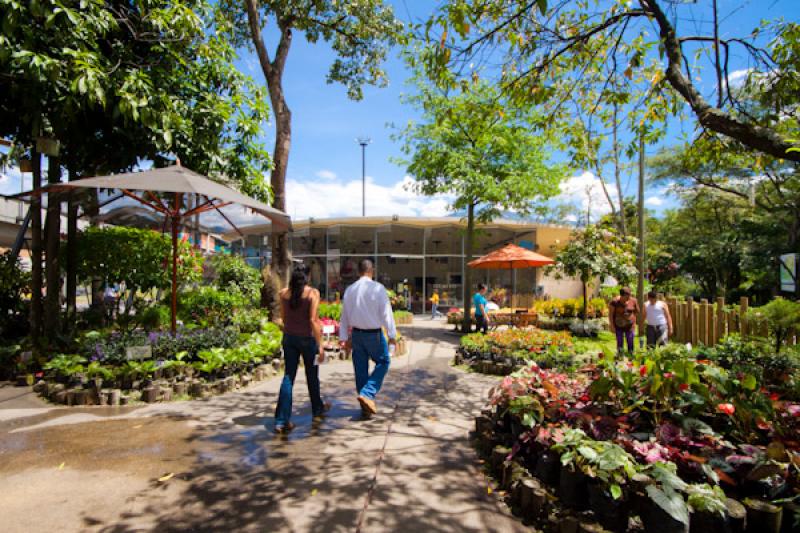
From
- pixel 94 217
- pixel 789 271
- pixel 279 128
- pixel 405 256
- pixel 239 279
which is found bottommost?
pixel 239 279

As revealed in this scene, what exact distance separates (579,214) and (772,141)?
2833 centimetres

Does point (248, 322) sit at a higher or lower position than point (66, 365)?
higher

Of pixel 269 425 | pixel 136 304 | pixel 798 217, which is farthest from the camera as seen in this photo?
pixel 798 217

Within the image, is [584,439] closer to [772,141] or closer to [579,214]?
[772,141]

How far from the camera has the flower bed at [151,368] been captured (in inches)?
204

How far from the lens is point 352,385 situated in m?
6.39

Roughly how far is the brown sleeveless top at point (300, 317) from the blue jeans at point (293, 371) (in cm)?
6

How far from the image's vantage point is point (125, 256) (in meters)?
8.66

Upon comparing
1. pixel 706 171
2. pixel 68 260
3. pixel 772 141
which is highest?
pixel 706 171

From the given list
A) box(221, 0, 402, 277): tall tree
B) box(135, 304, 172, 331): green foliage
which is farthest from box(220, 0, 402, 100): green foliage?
box(135, 304, 172, 331): green foliage

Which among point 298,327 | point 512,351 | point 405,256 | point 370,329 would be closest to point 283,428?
point 298,327

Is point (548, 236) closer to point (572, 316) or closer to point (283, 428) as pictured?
point (572, 316)

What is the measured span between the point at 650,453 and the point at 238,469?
2764mm

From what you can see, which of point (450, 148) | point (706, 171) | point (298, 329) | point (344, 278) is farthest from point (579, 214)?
point (298, 329)
